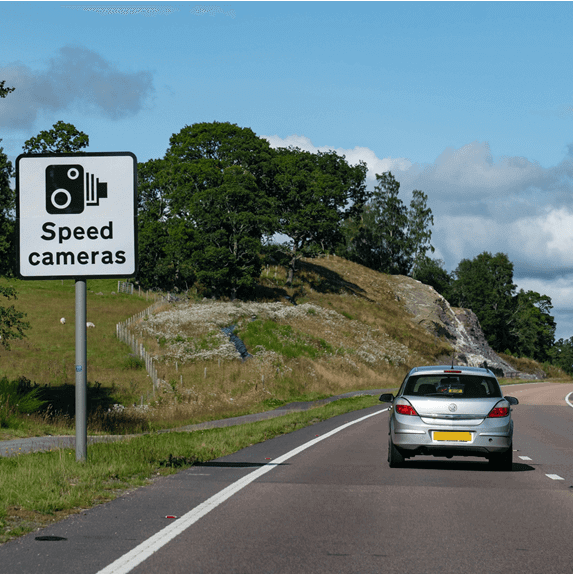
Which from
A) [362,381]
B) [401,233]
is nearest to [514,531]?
[362,381]

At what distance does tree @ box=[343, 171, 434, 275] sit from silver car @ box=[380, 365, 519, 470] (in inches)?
3729

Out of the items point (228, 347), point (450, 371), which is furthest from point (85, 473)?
point (228, 347)

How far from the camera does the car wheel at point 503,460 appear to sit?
41.8 feet

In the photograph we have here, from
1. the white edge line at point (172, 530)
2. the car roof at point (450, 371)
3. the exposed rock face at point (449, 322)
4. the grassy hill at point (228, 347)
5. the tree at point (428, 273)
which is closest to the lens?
the white edge line at point (172, 530)

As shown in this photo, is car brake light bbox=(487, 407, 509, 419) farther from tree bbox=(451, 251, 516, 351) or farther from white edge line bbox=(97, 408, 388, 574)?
tree bbox=(451, 251, 516, 351)

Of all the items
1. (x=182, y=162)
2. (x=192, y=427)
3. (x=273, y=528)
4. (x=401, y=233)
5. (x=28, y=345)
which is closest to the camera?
(x=273, y=528)

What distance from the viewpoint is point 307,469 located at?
12586mm

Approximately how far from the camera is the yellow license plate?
12.5m

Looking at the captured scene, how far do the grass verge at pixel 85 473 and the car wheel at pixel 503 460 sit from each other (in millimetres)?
4550

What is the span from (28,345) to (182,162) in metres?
36.0

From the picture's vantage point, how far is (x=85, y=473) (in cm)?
1016

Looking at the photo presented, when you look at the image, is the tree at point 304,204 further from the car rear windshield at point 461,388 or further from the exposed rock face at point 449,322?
the car rear windshield at point 461,388

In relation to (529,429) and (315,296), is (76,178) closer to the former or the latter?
(529,429)

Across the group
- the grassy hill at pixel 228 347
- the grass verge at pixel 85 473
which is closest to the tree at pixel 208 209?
the grassy hill at pixel 228 347
